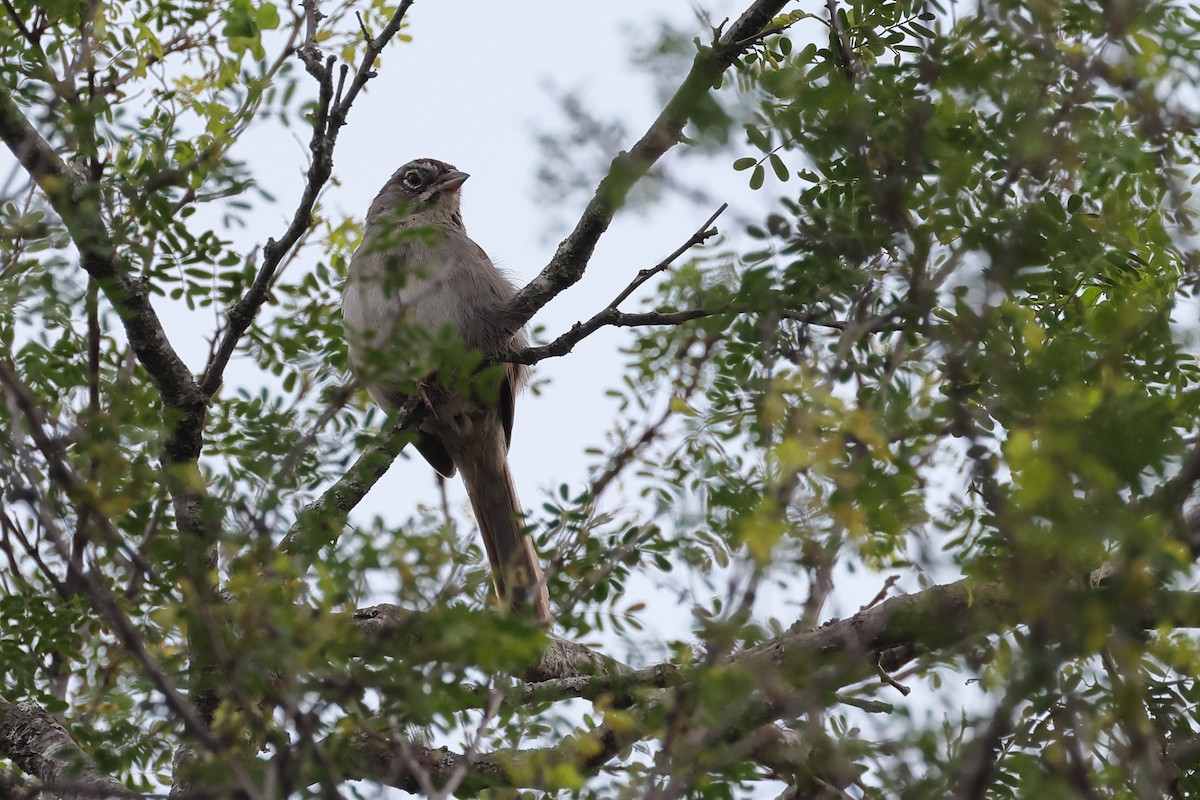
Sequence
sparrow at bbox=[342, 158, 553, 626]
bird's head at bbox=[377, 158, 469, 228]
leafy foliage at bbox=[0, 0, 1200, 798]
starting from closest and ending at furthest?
leafy foliage at bbox=[0, 0, 1200, 798] < sparrow at bbox=[342, 158, 553, 626] < bird's head at bbox=[377, 158, 469, 228]

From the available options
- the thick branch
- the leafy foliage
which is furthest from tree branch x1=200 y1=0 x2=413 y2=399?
the thick branch

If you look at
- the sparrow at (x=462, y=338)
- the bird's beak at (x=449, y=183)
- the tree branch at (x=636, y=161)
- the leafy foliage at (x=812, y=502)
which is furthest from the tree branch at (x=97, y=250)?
the bird's beak at (x=449, y=183)

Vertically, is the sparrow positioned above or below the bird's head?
below

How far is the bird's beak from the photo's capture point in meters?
8.77

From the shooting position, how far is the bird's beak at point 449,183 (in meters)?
8.77

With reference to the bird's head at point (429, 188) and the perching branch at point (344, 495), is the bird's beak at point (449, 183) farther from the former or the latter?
the perching branch at point (344, 495)

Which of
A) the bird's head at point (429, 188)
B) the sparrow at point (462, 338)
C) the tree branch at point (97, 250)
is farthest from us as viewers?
the bird's head at point (429, 188)

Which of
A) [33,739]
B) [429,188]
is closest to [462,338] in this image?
[429,188]

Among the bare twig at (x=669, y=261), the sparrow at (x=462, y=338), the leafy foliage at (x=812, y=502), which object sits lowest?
the leafy foliage at (x=812, y=502)

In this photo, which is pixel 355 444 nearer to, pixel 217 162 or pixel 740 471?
pixel 740 471

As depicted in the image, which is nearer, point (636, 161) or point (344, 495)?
point (636, 161)

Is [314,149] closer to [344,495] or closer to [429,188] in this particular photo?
[344,495]

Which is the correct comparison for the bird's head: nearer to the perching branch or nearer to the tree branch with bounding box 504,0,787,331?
the tree branch with bounding box 504,0,787,331

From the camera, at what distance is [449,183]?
8.77 m
